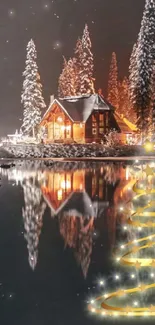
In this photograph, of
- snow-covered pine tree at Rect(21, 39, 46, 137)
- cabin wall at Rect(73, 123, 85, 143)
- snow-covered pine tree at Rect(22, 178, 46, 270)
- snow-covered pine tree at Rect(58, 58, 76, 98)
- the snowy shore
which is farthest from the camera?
snow-covered pine tree at Rect(58, 58, 76, 98)

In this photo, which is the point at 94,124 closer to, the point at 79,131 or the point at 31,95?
the point at 79,131

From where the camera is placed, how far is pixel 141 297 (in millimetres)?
5031

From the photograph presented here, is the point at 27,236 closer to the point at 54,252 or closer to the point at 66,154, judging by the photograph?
the point at 54,252

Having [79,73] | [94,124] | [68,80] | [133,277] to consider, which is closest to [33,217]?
[133,277]

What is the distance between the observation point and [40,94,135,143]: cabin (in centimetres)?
4638

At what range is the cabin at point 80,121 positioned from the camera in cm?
4638

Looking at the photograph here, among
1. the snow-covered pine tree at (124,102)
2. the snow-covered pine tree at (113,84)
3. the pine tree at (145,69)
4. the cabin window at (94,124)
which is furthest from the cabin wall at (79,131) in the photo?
the snow-covered pine tree at (124,102)

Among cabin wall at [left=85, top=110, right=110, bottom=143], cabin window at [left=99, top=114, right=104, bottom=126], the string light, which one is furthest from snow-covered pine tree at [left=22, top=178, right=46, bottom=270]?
cabin window at [left=99, top=114, right=104, bottom=126]

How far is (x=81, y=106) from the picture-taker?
48312 mm

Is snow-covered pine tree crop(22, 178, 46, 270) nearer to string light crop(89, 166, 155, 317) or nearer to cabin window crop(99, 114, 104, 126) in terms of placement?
string light crop(89, 166, 155, 317)

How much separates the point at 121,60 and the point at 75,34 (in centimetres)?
1066

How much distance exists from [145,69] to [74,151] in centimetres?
1125

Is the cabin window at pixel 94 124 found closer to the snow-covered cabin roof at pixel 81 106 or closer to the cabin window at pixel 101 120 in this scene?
the cabin window at pixel 101 120

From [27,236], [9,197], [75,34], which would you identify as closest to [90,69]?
[75,34]
